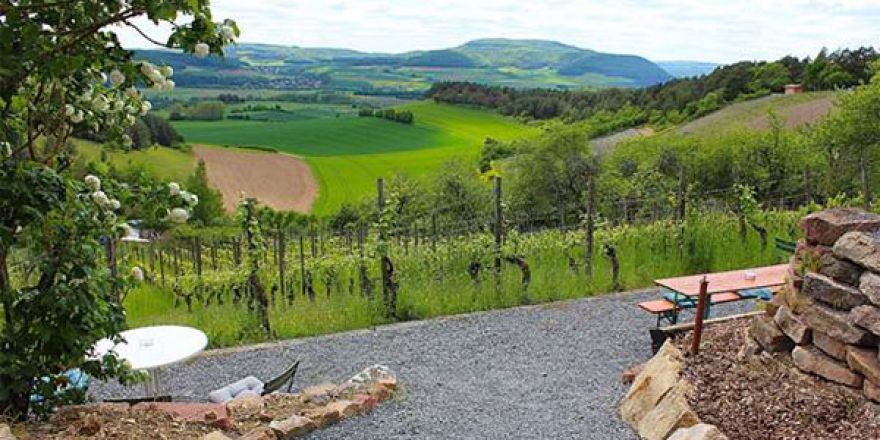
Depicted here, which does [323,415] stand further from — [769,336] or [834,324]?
[834,324]

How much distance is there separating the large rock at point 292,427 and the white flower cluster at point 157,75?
2.40m

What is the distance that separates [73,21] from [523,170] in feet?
105

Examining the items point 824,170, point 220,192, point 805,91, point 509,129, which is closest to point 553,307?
point 824,170

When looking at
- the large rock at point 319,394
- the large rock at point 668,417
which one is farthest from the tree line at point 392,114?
the large rock at point 668,417

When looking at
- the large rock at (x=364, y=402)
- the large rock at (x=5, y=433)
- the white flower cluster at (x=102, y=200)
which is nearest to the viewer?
the white flower cluster at (x=102, y=200)

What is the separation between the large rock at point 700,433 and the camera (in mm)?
4520

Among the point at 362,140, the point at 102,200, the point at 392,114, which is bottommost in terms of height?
the point at 362,140

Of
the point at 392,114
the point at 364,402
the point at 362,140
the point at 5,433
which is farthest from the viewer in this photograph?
the point at 392,114

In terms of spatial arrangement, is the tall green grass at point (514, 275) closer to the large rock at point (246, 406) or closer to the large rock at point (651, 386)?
the large rock at point (246, 406)

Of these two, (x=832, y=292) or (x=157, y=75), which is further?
(x=832, y=292)

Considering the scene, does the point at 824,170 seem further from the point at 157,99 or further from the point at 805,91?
the point at 157,99

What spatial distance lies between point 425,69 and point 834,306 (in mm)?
99554

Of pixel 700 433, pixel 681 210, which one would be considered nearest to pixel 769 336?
pixel 700 433

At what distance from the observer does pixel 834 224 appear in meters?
5.27
